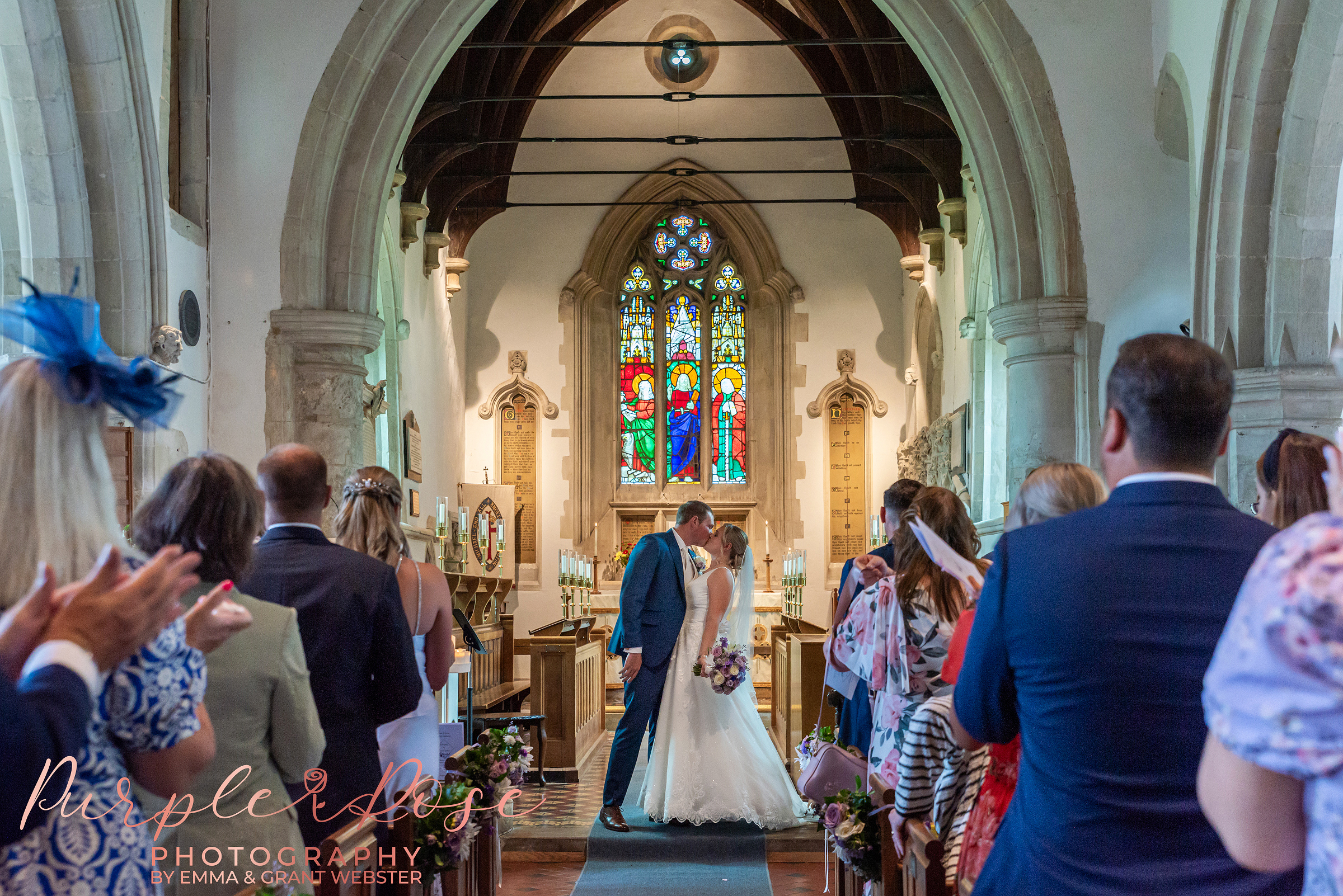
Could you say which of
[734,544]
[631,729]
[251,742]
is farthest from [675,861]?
[251,742]

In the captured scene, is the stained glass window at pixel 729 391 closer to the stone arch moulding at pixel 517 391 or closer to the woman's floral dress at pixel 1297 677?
the stone arch moulding at pixel 517 391

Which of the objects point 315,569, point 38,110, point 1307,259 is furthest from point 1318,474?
point 38,110

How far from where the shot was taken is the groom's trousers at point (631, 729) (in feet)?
18.3

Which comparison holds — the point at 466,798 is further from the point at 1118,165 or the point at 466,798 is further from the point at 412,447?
the point at 412,447

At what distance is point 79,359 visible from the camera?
1.33 metres

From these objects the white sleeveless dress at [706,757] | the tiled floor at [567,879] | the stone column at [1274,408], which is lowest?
the tiled floor at [567,879]

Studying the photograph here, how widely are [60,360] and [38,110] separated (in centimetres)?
556

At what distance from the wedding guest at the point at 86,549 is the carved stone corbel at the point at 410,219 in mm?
10672

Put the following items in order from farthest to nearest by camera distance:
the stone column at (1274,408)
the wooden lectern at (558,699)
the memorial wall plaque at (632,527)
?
the memorial wall plaque at (632,527) < the wooden lectern at (558,699) < the stone column at (1274,408)

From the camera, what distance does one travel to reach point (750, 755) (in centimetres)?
561

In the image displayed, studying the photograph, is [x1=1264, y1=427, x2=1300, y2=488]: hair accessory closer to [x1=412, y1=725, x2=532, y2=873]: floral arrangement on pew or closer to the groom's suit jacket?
[x1=412, y1=725, x2=532, y2=873]: floral arrangement on pew

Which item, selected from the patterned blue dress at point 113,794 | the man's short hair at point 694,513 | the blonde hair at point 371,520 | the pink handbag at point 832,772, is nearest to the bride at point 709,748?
the man's short hair at point 694,513

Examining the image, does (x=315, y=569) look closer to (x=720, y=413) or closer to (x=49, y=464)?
(x=49, y=464)

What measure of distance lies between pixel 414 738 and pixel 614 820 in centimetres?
240
